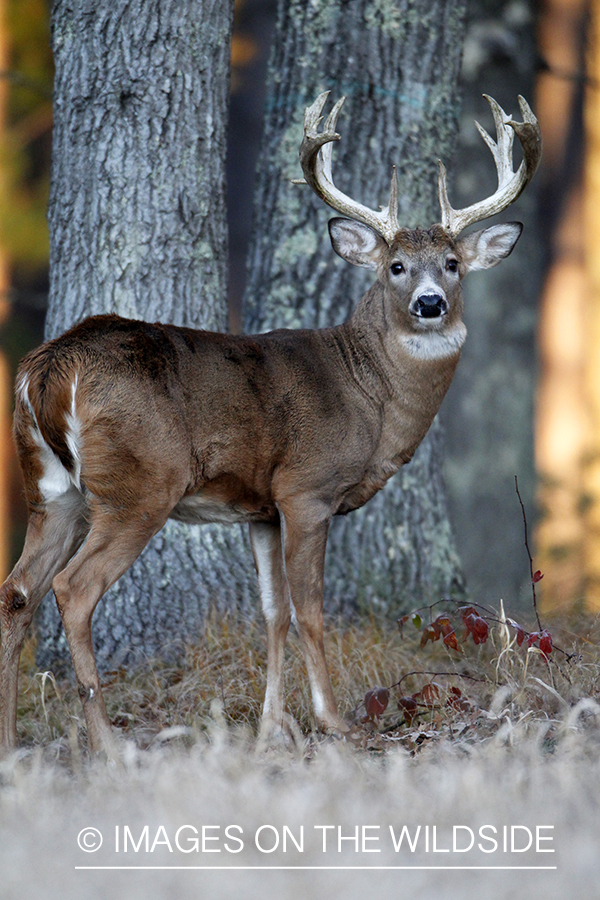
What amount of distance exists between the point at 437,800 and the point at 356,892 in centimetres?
63

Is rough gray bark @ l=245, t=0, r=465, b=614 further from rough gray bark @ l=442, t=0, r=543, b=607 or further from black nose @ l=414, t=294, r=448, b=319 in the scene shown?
rough gray bark @ l=442, t=0, r=543, b=607

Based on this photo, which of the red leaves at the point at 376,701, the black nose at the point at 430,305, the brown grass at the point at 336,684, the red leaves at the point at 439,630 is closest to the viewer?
the red leaves at the point at 376,701

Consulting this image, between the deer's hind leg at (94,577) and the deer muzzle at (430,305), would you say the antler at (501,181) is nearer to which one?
the deer muzzle at (430,305)

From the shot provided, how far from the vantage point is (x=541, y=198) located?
1109 cm

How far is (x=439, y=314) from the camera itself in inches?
179

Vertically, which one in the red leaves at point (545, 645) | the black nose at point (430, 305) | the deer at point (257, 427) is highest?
the black nose at point (430, 305)

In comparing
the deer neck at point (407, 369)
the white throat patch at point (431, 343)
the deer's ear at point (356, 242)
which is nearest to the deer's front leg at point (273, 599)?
the deer neck at point (407, 369)

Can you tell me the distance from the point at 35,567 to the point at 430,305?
1.90 metres

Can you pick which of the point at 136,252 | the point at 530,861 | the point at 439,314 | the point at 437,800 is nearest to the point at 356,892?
the point at 530,861

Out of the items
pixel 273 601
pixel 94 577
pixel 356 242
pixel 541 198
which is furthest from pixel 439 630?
pixel 541 198

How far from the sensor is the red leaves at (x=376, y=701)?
12.7 ft

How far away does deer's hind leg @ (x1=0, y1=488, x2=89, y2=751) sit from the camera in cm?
416

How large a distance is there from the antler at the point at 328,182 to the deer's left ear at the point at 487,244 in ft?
1.14

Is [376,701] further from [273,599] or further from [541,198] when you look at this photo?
[541,198]
